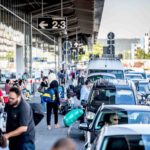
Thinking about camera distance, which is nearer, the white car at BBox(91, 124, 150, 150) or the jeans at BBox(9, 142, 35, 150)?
the white car at BBox(91, 124, 150, 150)

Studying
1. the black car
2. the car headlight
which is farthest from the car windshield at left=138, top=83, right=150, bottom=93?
the car headlight

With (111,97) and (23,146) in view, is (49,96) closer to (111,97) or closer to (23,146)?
(111,97)

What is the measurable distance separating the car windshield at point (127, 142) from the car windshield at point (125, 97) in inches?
352

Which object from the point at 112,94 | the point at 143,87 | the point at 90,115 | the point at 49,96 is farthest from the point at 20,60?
the point at 90,115

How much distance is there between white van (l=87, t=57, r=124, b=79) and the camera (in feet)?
109

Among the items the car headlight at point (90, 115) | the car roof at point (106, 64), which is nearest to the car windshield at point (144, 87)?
the car roof at point (106, 64)

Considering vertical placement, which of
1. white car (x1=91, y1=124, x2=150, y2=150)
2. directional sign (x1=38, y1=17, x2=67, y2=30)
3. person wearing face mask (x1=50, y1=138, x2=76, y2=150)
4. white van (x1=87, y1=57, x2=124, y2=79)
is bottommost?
white car (x1=91, y1=124, x2=150, y2=150)

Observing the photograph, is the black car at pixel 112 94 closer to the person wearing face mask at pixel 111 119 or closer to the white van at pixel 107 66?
the person wearing face mask at pixel 111 119

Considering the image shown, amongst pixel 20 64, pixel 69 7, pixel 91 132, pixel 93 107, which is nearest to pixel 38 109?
pixel 91 132

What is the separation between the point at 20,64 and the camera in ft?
129

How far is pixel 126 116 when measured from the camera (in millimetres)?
11523

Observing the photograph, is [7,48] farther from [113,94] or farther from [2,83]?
[113,94]

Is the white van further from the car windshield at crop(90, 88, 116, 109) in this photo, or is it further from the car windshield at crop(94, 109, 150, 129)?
the car windshield at crop(94, 109, 150, 129)

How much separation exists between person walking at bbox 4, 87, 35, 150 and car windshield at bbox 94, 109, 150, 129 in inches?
111
